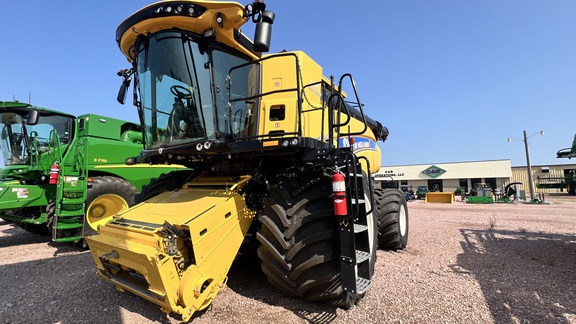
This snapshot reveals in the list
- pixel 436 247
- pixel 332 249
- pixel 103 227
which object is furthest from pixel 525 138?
pixel 103 227

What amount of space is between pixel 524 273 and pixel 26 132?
10973 mm

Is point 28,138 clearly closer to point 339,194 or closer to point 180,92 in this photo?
point 180,92

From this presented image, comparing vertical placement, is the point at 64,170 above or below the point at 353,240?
above

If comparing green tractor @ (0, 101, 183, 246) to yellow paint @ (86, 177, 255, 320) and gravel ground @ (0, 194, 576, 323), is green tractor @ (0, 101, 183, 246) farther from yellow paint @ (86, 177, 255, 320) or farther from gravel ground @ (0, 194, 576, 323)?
yellow paint @ (86, 177, 255, 320)

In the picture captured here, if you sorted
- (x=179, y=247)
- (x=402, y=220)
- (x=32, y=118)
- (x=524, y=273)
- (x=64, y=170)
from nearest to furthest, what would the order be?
(x=179, y=247), (x=524, y=273), (x=64, y=170), (x=402, y=220), (x=32, y=118)

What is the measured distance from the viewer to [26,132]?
24.7 ft

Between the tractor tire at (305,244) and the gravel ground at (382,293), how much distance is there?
0.27m

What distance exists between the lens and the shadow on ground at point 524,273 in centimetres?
306

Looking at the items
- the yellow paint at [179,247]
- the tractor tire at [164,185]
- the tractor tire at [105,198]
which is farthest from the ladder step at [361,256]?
the tractor tire at [105,198]

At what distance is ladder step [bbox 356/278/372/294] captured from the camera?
288 centimetres

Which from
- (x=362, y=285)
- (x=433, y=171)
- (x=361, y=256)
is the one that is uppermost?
(x=433, y=171)

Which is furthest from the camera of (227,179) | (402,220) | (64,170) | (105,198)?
(105,198)

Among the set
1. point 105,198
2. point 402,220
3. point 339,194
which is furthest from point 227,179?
point 105,198

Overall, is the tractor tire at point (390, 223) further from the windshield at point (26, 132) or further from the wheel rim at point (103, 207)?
the windshield at point (26, 132)
